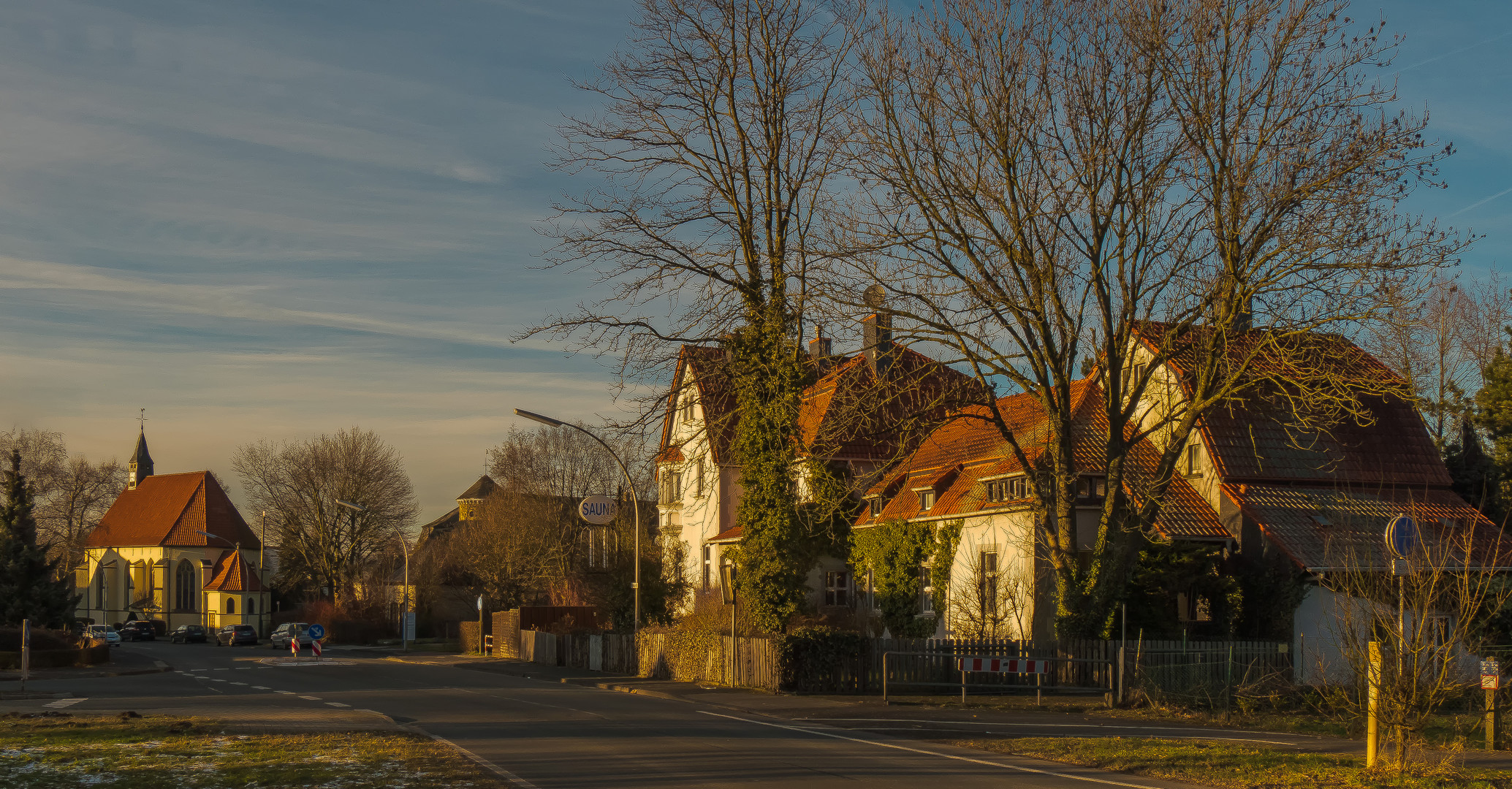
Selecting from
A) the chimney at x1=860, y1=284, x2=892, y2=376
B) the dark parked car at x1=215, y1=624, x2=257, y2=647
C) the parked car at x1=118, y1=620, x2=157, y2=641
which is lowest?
the parked car at x1=118, y1=620, x2=157, y2=641

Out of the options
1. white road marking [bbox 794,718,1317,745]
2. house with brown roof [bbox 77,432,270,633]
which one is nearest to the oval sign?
white road marking [bbox 794,718,1317,745]

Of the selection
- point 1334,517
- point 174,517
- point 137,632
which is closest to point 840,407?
point 1334,517

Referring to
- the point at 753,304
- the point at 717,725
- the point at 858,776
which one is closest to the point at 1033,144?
the point at 753,304

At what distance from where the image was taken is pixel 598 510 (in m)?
37.0

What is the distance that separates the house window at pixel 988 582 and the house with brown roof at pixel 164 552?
2568 inches

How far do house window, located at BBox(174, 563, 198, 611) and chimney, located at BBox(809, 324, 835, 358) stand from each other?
70.6 metres

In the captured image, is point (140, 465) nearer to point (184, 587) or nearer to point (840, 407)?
point (184, 587)

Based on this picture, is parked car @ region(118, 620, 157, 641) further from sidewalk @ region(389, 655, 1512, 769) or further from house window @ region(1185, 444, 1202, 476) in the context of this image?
house window @ region(1185, 444, 1202, 476)

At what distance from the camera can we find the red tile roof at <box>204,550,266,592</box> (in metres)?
80.7

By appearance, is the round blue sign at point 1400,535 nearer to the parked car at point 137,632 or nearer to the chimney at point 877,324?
the chimney at point 877,324

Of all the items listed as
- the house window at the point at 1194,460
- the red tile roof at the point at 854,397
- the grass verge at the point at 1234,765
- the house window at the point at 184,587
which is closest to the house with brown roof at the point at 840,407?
the red tile roof at the point at 854,397

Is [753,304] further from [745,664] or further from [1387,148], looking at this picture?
[1387,148]

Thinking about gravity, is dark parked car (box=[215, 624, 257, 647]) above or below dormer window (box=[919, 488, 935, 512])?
below

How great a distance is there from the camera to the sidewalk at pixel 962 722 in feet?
56.7
